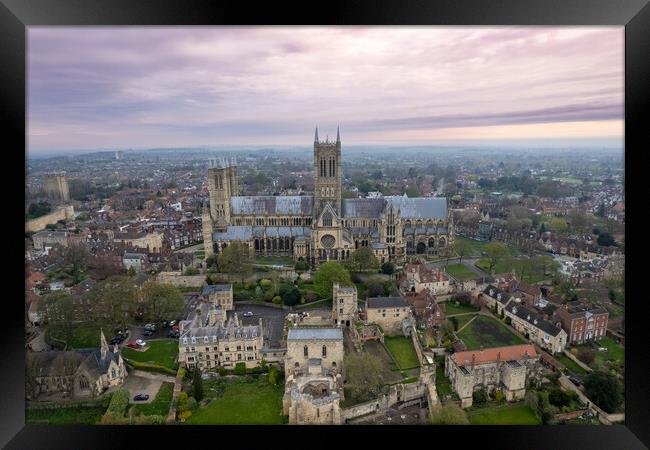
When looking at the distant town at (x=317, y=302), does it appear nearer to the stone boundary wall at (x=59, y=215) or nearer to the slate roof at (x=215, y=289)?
the slate roof at (x=215, y=289)

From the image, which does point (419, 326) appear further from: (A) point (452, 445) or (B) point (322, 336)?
(A) point (452, 445)

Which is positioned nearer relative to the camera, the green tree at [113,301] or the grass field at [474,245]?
the green tree at [113,301]

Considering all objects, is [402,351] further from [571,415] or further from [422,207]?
[422,207]

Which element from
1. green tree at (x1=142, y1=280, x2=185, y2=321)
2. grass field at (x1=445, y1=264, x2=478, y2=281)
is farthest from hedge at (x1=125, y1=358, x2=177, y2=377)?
grass field at (x1=445, y1=264, x2=478, y2=281)

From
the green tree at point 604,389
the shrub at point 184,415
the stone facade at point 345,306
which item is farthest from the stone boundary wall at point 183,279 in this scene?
the green tree at point 604,389

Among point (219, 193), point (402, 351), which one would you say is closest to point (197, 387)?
point (402, 351)
